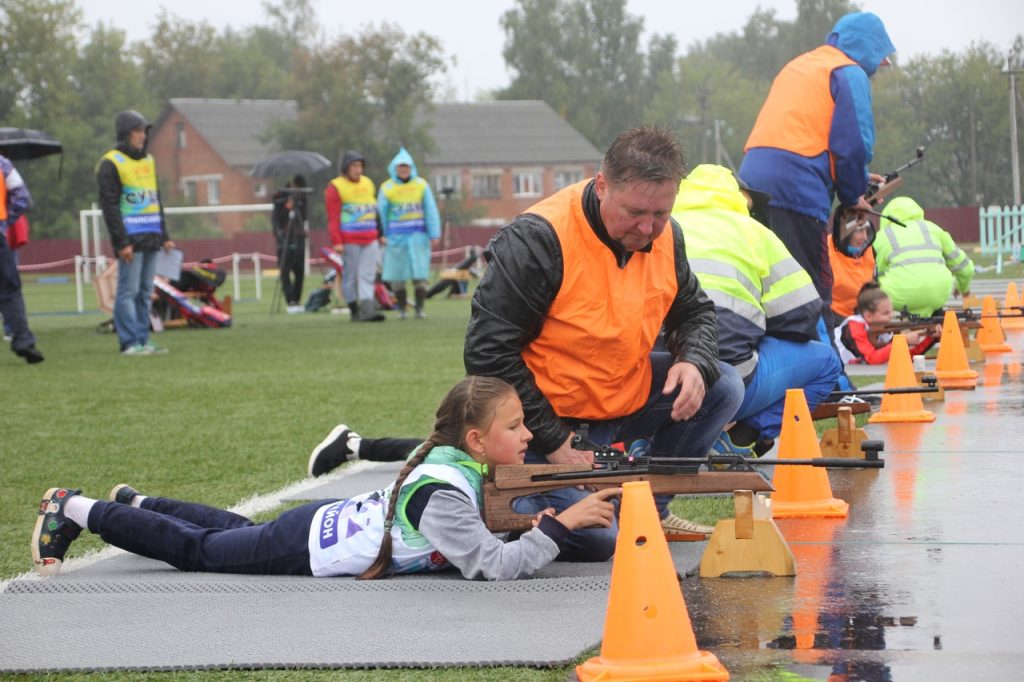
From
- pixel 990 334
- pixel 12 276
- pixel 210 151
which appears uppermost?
pixel 210 151

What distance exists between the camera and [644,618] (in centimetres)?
399

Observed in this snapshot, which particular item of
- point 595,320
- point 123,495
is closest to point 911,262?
point 595,320

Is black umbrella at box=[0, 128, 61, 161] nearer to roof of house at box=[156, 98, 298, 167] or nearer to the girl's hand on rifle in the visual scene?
the girl's hand on rifle

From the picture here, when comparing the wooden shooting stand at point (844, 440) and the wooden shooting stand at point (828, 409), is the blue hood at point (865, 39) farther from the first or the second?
the wooden shooting stand at point (844, 440)

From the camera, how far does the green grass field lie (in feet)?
24.7

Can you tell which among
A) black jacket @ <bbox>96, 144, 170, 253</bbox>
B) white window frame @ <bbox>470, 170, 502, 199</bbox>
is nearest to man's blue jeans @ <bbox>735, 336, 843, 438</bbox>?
black jacket @ <bbox>96, 144, 170, 253</bbox>

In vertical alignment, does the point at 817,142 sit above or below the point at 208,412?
above

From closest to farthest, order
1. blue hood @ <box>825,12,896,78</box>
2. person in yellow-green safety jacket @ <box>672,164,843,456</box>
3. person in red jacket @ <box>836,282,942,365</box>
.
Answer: person in yellow-green safety jacket @ <box>672,164,843,456</box>
blue hood @ <box>825,12,896,78</box>
person in red jacket @ <box>836,282,942,365</box>

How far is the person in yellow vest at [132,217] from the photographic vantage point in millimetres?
16516

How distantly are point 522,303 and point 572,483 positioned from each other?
96 centimetres

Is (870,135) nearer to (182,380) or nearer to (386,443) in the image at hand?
(386,443)

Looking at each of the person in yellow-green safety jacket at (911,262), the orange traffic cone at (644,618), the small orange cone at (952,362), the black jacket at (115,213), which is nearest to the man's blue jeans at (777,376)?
the orange traffic cone at (644,618)

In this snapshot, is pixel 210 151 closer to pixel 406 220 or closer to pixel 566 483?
pixel 406 220

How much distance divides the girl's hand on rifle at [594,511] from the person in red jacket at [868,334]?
313 inches
